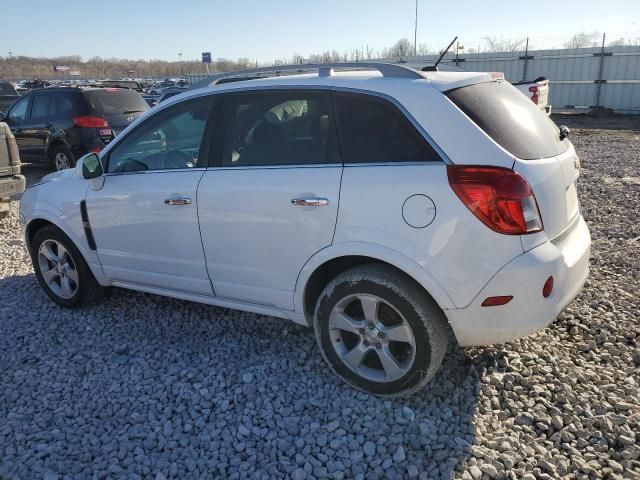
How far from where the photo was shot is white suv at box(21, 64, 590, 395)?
8.59 feet

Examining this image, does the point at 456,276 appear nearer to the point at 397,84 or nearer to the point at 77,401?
the point at 397,84

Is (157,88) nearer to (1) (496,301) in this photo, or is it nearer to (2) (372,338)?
(2) (372,338)

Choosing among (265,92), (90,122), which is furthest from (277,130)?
(90,122)

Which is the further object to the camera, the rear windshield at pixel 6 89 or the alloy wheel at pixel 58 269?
the rear windshield at pixel 6 89

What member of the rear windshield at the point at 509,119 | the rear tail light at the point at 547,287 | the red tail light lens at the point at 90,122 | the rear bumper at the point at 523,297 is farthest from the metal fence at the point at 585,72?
the rear tail light at the point at 547,287

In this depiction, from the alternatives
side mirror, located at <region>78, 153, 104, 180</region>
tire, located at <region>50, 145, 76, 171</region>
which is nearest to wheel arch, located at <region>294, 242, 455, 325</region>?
side mirror, located at <region>78, 153, 104, 180</region>

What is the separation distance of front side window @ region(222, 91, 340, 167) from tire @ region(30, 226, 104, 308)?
71.4 inches

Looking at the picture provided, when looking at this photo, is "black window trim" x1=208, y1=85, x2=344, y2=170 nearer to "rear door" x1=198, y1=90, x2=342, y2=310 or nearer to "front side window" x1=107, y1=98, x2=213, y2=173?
"rear door" x1=198, y1=90, x2=342, y2=310

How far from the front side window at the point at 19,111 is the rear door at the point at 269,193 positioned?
30.7ft

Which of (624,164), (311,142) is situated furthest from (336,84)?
(624,164)

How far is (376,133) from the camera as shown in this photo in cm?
289

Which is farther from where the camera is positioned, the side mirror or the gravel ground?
the side mirror

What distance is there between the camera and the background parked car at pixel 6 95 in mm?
18233

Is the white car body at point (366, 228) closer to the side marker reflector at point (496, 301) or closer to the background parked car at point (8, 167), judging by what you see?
the side marker reflector at point (496, 301)
